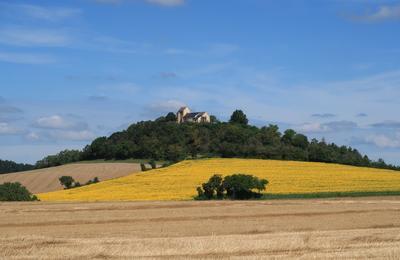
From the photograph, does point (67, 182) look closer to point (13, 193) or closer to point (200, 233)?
point (13, 193)

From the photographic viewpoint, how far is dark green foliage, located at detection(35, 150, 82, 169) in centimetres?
12962

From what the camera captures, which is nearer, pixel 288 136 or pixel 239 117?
pixel 288 136

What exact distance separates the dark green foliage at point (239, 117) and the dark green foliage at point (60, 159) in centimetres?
3389

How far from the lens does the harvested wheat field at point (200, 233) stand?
735 inches

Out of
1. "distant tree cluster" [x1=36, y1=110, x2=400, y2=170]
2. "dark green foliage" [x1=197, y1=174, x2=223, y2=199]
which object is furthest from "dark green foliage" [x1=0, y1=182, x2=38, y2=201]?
"distant tree cluster" [x1=36, y1=110, x2=400, y2=170]

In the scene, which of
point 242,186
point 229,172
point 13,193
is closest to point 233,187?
point 242,186

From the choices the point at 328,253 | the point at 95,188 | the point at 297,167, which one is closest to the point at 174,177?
the point at 95,188

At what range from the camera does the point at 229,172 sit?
72.9 meters

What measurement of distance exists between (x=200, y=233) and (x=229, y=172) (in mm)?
49004

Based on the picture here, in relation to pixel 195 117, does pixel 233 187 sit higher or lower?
lower

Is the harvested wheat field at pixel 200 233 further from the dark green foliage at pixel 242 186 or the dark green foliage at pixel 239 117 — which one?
the dark green foliage at pixel 239 117

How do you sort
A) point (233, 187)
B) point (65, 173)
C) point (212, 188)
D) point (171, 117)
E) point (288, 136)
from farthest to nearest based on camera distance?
point (171, 117) < point (288, 136) < point (65, 173) < point (212, 188) < point (233, 187)

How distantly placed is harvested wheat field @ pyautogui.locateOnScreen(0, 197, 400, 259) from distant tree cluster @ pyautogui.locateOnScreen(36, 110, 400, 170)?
5860cm

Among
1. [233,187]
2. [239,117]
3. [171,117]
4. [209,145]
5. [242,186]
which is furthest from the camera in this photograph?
[171,117]
